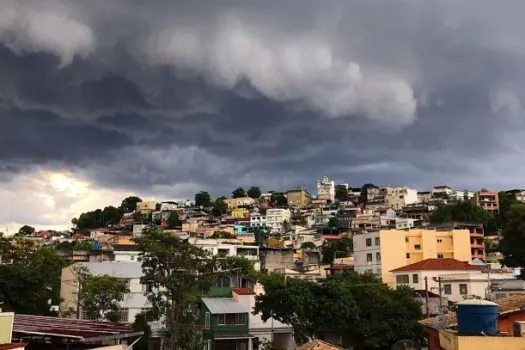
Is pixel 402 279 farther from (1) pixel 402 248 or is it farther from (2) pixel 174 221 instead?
(2) pixel 174 221

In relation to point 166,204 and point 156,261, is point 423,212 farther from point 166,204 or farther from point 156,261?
point 156,261

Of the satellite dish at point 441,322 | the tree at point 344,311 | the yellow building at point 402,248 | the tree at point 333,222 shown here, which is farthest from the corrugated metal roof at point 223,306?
the tree at point 333,222

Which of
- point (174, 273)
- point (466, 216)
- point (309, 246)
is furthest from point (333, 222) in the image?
point (174, 273)

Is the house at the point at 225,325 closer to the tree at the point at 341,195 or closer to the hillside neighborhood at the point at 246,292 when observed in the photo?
the hillside neighborhood at the point at 246,292

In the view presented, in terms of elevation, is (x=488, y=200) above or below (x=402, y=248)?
above

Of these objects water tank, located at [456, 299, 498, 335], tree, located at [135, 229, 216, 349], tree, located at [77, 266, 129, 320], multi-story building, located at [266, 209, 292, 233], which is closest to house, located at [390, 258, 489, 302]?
tree, located at [135, 229, 216, 349]

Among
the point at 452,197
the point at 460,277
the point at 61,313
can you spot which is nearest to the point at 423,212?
the point at 452,197
